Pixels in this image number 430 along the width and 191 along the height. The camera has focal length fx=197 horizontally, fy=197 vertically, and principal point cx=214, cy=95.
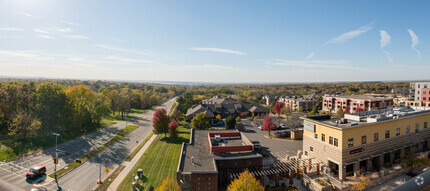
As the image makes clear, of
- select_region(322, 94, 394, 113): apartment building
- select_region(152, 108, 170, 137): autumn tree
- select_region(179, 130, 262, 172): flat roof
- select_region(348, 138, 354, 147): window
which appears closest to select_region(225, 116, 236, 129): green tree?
select_region(152, 108, 170, 137): autumn tree

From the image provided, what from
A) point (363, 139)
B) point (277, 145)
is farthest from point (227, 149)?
point (363, 139)

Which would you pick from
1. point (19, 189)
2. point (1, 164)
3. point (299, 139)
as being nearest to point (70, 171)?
point (19, 189)

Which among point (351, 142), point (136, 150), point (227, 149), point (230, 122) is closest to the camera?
point (351, 142)

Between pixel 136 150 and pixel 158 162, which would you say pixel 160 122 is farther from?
pixel 158 162

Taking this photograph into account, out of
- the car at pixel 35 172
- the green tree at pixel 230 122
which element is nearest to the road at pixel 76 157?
the car at pixel 35 172

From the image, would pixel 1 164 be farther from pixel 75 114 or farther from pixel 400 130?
pixel 400 130

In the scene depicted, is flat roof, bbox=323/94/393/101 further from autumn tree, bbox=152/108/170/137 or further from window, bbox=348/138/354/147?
autumn tree, bbox=152/108/170/137

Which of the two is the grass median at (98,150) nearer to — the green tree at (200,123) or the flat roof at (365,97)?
the green tree at (200,123)
